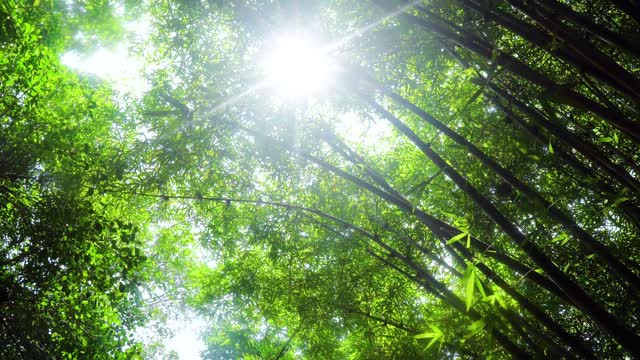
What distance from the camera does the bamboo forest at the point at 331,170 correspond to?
214 centimetres

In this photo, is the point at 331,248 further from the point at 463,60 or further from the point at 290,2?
the point at 290,2

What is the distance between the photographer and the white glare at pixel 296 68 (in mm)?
2523

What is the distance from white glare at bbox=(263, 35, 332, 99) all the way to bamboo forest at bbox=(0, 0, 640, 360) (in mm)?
15

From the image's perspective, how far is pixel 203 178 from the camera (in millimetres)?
3797

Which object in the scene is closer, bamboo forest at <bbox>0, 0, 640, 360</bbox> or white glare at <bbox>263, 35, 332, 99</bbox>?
bamboo forest at <bbox>0, 0, 640, 360</bbox>

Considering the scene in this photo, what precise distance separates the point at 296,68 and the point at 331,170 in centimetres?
84

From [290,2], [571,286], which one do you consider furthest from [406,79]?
[571,286]

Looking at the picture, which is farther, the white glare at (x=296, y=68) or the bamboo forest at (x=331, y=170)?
the white glare at (x=296, y=68)

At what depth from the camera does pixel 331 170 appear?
3.04 metres

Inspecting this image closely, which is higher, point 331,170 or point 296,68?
point 296,68

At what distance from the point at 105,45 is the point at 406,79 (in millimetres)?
2281

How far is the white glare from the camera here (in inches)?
99.3

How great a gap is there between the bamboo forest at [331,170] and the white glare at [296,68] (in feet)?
0.05

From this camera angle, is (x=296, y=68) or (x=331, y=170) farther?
(x=331, y=170)
